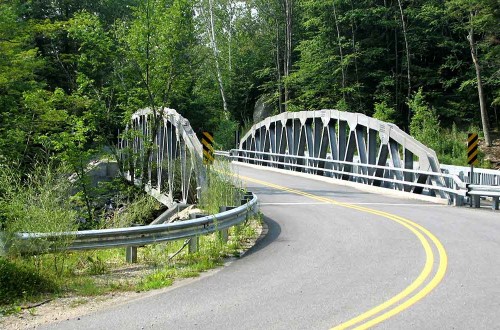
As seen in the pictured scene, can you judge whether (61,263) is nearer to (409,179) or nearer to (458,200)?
(458,200)

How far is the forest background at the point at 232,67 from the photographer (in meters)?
20.7

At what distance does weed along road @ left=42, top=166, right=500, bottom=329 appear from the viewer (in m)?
5.69

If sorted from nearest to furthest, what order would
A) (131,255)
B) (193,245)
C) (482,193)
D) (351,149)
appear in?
(131,255) < (193,245) < (482,193) < (351,149)

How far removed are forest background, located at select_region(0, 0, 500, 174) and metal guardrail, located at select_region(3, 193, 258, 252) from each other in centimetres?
855

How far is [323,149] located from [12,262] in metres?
20.5

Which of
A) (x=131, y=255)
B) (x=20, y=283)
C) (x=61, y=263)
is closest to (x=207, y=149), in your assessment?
(x=131, y=255)

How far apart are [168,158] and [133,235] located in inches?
524

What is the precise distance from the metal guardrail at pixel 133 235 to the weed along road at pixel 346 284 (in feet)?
3.11

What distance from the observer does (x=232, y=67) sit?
56.0m

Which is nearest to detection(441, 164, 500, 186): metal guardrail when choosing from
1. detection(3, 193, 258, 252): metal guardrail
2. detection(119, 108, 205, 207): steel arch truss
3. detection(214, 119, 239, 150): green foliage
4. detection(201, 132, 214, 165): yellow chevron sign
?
Result: detection(201, 132, 214, 165): yellow chevron sign

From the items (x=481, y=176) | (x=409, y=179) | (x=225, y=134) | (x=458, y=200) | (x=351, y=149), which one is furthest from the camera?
(x=225, y=134)

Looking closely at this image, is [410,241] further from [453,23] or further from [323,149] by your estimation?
[453,23]

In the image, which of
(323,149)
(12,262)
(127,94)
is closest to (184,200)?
(127,94)

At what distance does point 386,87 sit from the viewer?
42.5 metres
